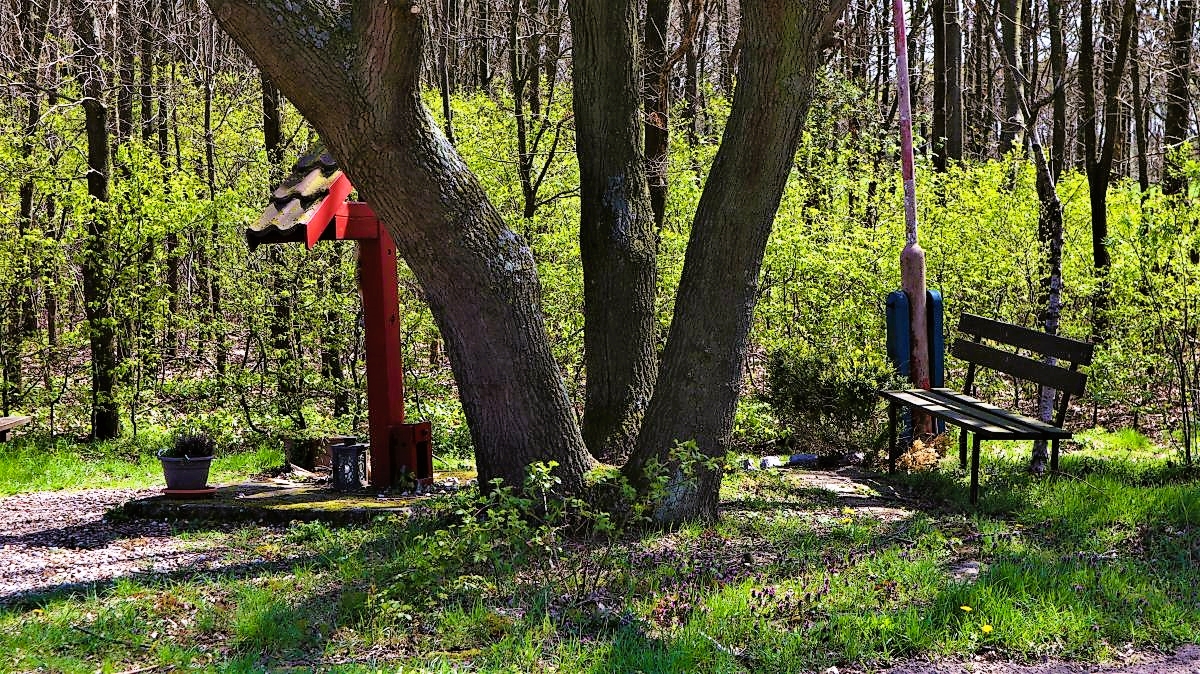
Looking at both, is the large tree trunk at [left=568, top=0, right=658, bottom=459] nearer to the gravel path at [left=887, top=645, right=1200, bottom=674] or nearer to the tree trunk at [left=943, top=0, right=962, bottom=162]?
the gravel path at [left=887, top=645, right=1200, bottom=674]

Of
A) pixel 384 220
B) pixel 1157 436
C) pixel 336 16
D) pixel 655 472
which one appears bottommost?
pixel 1157 436

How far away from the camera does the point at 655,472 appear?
18.3 ft

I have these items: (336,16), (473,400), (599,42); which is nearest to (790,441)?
(599,42)

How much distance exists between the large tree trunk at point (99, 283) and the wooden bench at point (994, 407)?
782 cm

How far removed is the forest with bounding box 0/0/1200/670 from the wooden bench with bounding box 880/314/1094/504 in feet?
1.15

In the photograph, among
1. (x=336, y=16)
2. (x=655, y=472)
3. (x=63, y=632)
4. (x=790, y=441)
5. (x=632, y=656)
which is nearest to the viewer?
(x=632, y=656)

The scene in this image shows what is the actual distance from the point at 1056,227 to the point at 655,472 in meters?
4.03

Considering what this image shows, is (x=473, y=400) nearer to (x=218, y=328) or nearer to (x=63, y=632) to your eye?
(x=63, y=632)

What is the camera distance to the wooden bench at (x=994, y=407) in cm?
668

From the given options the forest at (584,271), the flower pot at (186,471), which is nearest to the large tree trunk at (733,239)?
the forest at (584,271)

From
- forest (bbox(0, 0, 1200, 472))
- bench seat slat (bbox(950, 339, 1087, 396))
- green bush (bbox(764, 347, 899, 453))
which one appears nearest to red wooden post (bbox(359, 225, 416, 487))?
forest (bbox(0, 0, 1200, 472))

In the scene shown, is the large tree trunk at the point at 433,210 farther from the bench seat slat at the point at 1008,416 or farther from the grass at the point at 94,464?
the grass at the point at 94,464

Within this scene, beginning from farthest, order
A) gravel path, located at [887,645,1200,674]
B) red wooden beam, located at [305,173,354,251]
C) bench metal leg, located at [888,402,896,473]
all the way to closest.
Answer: bench metal leg, located at [888,402,896,473] < red wooden beam, located at [305,173,354,251] < gravel path, located at [887,645,1200,674]

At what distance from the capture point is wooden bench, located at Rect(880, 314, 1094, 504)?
668cm
